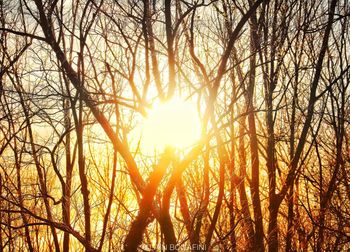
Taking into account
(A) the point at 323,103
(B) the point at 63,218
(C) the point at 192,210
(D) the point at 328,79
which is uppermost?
(D) the point at 328,79

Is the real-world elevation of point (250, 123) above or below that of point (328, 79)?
below

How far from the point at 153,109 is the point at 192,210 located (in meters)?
1.25

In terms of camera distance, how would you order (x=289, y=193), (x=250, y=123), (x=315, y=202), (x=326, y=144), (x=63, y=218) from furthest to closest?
(x=326, y=144)
(x=315, y=202)
(x=289, y=193)
(x=250, y=123)
(x=63, y=218)

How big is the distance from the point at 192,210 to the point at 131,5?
2273 mm

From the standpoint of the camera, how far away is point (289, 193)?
269 inches

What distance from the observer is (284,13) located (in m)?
6.19

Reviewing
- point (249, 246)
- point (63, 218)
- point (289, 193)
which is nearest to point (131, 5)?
point (63, 218)

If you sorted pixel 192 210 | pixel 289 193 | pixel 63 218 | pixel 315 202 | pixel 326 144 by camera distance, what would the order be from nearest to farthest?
1. pixel 192 210
2. pixel 63 218
3. pixel 289 193
4. pixel 315 202
5. pixel 326 144

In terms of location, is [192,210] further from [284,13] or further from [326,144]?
[326,144]

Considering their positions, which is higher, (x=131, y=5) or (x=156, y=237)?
(x=131, y=5)

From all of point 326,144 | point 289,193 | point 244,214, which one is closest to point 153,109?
point 244,214

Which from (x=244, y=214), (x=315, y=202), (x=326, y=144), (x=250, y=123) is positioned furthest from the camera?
(x=326, y=144)

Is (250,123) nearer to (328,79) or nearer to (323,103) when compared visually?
(323,103)

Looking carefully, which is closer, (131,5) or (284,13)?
(131,5)
